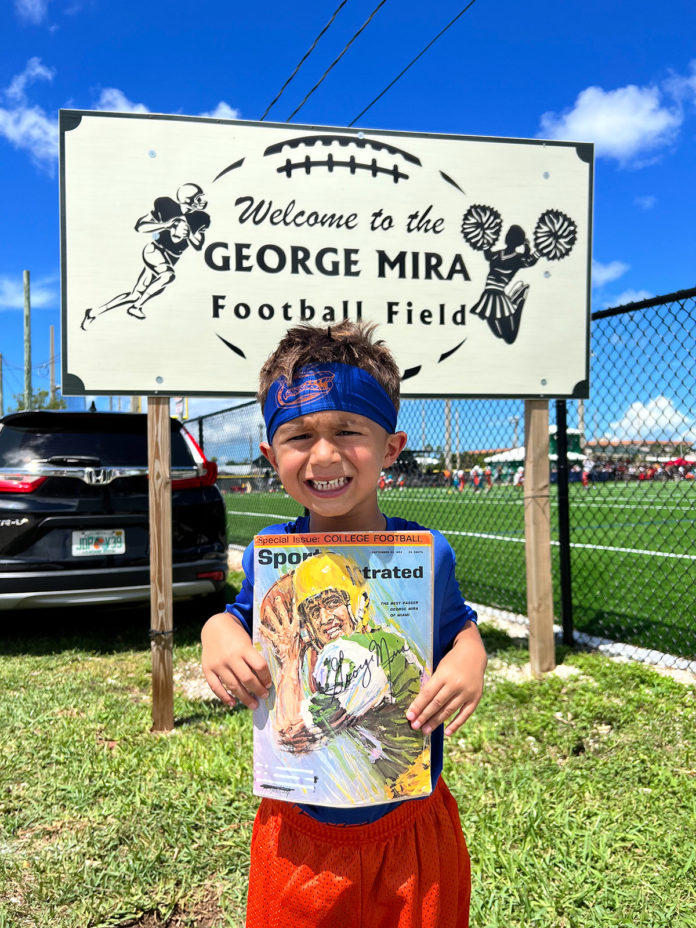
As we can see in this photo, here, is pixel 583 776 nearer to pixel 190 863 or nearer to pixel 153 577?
pixel 190 863

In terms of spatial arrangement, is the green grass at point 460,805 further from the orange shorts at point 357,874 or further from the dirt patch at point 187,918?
the orange shorts at point 357,874

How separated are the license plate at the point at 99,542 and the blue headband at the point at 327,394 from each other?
11.5 feet

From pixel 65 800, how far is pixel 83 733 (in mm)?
594

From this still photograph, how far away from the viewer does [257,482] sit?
39.8ft

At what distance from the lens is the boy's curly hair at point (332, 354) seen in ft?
4.03

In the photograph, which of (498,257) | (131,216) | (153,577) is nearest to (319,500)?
(153,577)

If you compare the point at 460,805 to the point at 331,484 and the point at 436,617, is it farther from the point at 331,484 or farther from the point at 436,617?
the point at 331,484

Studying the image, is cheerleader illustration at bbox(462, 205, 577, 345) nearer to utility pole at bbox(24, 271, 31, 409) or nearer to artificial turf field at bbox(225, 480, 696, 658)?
artificial turf field at bbox(225, 480, 696, 658)

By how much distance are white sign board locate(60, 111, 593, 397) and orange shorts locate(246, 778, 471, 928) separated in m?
2.33

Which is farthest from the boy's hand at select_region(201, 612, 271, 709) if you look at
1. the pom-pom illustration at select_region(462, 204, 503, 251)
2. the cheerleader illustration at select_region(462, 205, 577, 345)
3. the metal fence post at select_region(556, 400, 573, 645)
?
the metal fence post at select_region(556, 400, 573, 645)

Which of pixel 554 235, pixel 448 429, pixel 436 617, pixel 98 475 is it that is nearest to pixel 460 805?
pixel 436 617

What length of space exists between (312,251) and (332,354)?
226 cm

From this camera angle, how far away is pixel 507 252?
11.8 feet

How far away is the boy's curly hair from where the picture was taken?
1.23 metres
